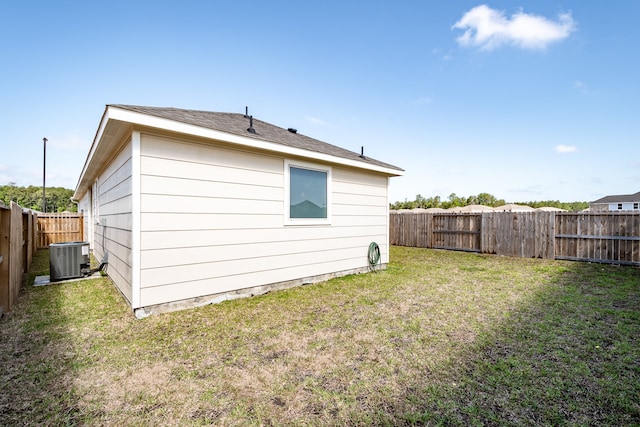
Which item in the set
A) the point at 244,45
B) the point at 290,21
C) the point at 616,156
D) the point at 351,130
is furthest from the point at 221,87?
the point at 616,156

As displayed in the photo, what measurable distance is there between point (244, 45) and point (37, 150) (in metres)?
24.7

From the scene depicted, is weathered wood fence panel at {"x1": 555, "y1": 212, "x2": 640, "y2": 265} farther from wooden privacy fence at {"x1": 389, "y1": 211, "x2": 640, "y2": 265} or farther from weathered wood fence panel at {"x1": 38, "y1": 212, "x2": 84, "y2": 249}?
weathered wood fence panel at {"x1": 38, "y1": 212, "x2": 84, "y2": 249}

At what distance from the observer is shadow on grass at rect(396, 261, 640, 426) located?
177 cm

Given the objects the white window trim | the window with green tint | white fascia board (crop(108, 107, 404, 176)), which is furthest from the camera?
the window with green tint

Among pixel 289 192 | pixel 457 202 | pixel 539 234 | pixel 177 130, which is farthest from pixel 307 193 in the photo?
pixel 457 202

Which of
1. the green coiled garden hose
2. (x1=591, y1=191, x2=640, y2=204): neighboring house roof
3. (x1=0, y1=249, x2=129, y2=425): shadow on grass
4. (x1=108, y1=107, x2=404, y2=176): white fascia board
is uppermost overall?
(x1=591, y1=191, x2=640, y2=204): neighboring house roof

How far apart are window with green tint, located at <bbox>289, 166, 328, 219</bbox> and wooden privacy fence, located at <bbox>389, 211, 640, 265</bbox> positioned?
24.5 ft

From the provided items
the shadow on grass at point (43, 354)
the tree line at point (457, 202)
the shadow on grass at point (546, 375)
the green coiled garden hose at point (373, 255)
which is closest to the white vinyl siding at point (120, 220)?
the shadow on grass at point (43, 354)

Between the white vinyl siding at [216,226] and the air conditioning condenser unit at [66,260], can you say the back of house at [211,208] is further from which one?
the air conditioning condenser unit at [66,260]

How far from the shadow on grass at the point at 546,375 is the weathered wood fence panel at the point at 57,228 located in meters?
16.1

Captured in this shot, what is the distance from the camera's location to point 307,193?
5.46 meters

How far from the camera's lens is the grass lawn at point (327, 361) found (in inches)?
71.1

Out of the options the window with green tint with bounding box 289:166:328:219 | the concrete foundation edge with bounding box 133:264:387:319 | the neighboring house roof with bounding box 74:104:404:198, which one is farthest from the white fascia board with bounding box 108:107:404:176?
the concrete foundation edge with bounding box 133:264:387:319

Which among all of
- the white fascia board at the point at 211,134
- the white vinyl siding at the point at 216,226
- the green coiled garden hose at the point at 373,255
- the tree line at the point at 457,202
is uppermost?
the tree line at the point at 457,202
